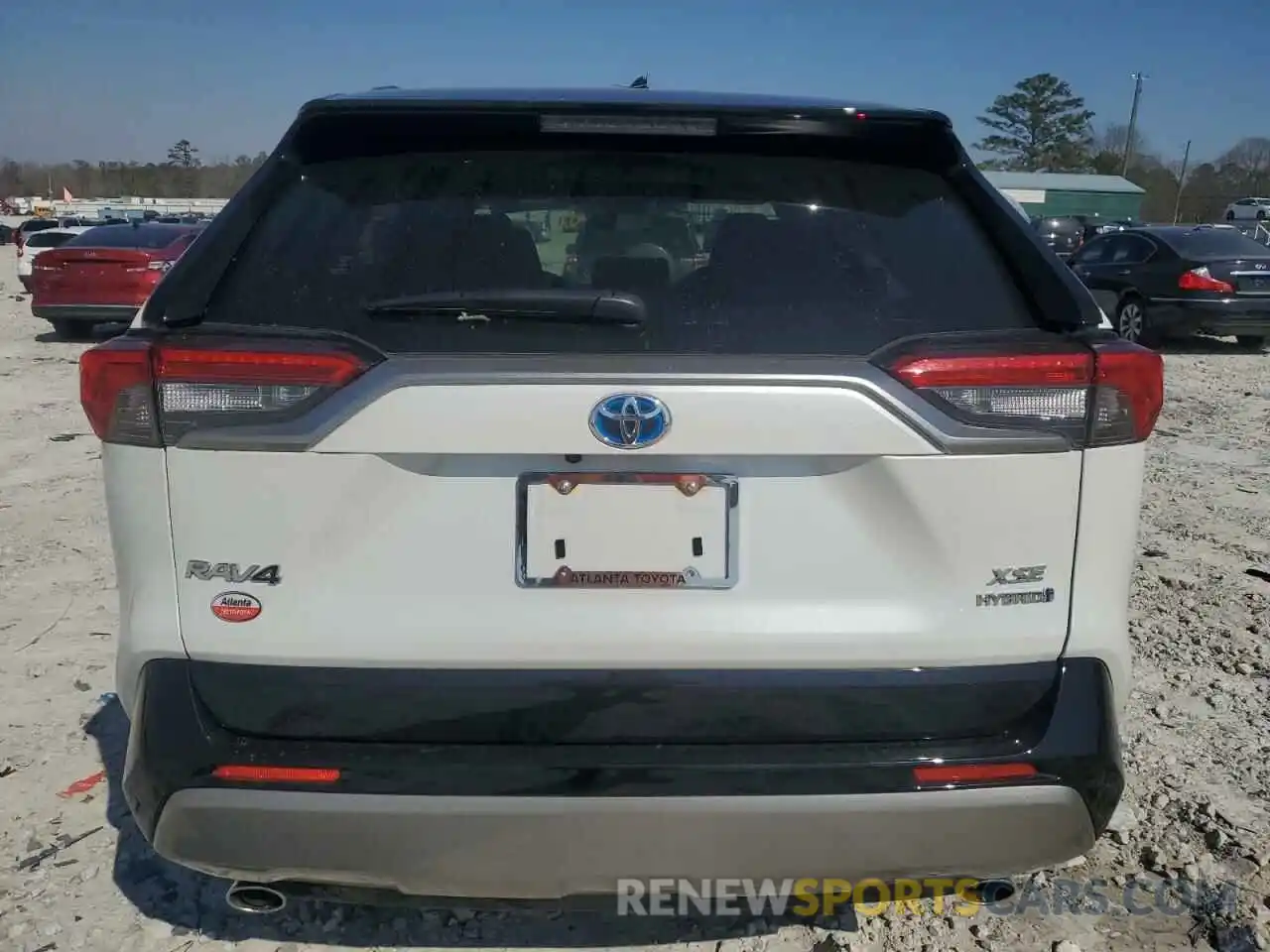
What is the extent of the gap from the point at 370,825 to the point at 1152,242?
45.7ft

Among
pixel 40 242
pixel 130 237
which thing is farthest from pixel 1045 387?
pixel 40 242

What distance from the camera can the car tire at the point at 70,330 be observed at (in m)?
13.7

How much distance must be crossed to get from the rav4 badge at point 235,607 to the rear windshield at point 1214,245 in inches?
519

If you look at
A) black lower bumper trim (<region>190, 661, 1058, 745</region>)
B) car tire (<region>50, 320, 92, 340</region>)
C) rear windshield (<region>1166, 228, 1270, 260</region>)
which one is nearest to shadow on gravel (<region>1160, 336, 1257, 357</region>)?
rear windshield (<region>1166, 228, 1270, 260</region>)

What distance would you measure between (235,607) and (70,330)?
550 inches

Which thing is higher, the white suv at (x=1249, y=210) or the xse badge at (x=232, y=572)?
the white suv at (x=1249, y=210)

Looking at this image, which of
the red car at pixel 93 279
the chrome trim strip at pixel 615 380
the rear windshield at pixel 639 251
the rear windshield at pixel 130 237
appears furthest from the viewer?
the rear windshield at pixel 130 237

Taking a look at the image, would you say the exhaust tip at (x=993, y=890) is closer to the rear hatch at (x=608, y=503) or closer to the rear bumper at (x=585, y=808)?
the rear bumper at (x=585, y=808)

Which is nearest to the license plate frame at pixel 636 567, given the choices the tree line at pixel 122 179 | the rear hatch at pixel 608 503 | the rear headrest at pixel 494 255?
the rear hatch at pixel 608 503

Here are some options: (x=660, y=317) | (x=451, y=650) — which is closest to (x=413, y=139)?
(x=660, y=317)

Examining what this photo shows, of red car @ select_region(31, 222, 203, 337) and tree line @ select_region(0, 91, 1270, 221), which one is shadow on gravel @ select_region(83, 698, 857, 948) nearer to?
red car @ select_region(31, 222, 203, 337)

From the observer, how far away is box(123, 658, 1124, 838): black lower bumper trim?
5.99ft

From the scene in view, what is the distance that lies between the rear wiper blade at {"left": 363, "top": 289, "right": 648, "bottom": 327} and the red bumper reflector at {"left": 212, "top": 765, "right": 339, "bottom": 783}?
79cm

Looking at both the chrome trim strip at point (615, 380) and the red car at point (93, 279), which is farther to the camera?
the red car at point (93, 279)
